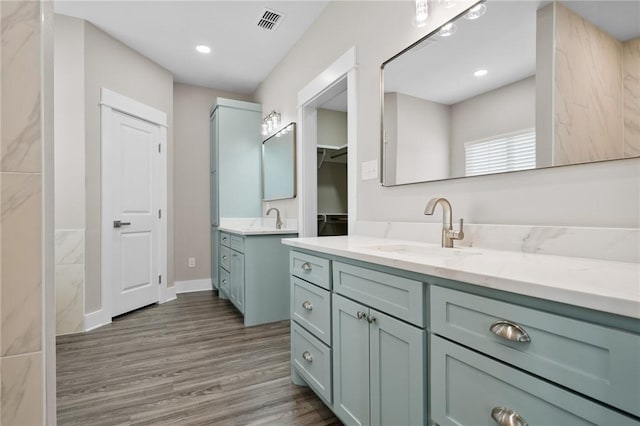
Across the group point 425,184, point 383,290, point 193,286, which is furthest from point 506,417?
point 193,286

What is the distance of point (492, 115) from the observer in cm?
133

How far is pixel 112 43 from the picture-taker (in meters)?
3.01

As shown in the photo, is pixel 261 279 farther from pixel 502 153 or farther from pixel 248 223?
pixel 502 153

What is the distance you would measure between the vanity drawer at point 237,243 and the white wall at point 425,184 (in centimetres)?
131

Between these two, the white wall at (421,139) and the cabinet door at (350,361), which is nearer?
the cabinet door at (350,361)

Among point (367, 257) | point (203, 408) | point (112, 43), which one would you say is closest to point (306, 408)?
point (203, 408)

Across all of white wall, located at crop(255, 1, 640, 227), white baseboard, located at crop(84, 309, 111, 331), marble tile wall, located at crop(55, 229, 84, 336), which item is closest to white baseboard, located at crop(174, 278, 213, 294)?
white baseboard, located at crop(84, 309, 111, 331)

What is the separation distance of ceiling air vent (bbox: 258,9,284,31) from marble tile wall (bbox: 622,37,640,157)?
246cm

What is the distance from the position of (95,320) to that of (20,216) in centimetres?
274

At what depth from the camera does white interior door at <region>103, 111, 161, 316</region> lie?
3.03 metres

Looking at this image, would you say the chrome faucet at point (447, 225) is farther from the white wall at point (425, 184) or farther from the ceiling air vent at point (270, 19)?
the ceiling air vent at point (270, 19)

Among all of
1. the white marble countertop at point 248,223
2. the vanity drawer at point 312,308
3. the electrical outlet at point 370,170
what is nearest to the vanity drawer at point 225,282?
the white marble countertop at point 248,223

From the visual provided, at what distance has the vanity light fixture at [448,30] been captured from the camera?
143 centimetres

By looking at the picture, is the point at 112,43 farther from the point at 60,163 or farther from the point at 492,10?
the point at 492,10
